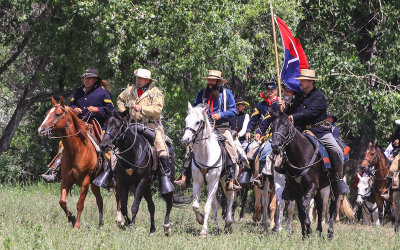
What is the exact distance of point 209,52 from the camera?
19.8 metres

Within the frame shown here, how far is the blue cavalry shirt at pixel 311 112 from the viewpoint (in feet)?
41.2

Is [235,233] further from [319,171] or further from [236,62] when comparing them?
[236,62]

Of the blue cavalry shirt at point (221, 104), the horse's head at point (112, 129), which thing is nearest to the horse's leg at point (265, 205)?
the blue cavalry shirt at point (221, 104)

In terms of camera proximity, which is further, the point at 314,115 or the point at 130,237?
the point at 314,115

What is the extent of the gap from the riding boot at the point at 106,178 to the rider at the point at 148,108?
1062 mm

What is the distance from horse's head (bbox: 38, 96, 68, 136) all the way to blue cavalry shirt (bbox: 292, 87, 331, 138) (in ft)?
13.3

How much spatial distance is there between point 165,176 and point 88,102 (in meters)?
2.31

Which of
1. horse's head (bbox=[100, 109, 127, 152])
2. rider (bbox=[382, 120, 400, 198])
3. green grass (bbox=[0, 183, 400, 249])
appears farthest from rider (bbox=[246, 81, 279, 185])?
horse's head (bbox=[100, 109, 127, 152])

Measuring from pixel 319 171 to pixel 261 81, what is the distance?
10.8 meters

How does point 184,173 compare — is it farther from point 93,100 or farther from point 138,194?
point 93,100

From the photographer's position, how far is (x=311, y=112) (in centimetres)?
1254

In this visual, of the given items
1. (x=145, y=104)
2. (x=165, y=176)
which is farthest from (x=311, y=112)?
(x=145, y=104)

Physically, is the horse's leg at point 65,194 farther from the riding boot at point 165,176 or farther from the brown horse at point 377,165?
the brown horse at point 377,165

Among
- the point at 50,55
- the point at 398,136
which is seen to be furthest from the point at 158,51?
the point at 398,136
